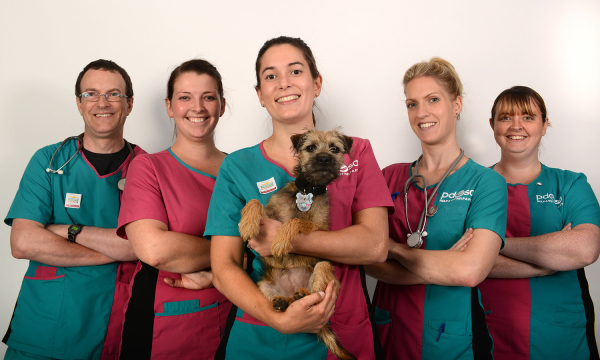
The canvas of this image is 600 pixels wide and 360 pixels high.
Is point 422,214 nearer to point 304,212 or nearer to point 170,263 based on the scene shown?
point 304,212

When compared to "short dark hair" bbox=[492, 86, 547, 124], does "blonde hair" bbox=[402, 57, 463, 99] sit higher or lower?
higher

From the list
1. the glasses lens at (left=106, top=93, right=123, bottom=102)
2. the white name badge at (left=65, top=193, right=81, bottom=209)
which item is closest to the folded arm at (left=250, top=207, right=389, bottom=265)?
the white name badge at (left=65, top=193, right=81, bottom=209)

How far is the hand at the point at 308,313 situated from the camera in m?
1.56

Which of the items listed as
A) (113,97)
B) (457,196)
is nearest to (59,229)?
(113,97)

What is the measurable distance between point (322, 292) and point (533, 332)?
1721mm

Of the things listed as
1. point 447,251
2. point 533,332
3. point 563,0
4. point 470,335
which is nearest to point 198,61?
point 447,251

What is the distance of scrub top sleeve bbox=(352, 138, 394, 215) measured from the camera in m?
1.95

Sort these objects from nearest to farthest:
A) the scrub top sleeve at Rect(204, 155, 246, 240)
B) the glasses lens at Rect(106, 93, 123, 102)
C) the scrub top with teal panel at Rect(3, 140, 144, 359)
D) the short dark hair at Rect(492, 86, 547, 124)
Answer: the scrub top sleeve at Rect(204, 155, 246, 240)
the scrub top with teal panel at Rect(3, 140, 144, 359)
the short dark hair at Rect(492, 86, 547, 124)
the glasses lens at Rect(106, 93, 123, 102)

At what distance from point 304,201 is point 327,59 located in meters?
2.37

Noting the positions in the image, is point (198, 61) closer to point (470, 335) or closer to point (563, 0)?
point (470, 335)

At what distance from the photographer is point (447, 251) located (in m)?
2.16

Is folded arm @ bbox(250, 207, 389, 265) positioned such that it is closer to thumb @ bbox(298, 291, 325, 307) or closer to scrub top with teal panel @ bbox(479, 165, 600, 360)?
thumb @ bbox(298, 291, 325, 307)

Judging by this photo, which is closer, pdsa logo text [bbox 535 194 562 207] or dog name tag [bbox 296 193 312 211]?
dog name tag [bbox 296 193 312 211]

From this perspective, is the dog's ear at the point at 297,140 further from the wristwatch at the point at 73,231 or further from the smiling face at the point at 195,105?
the wristwatch at the point at 73,231
